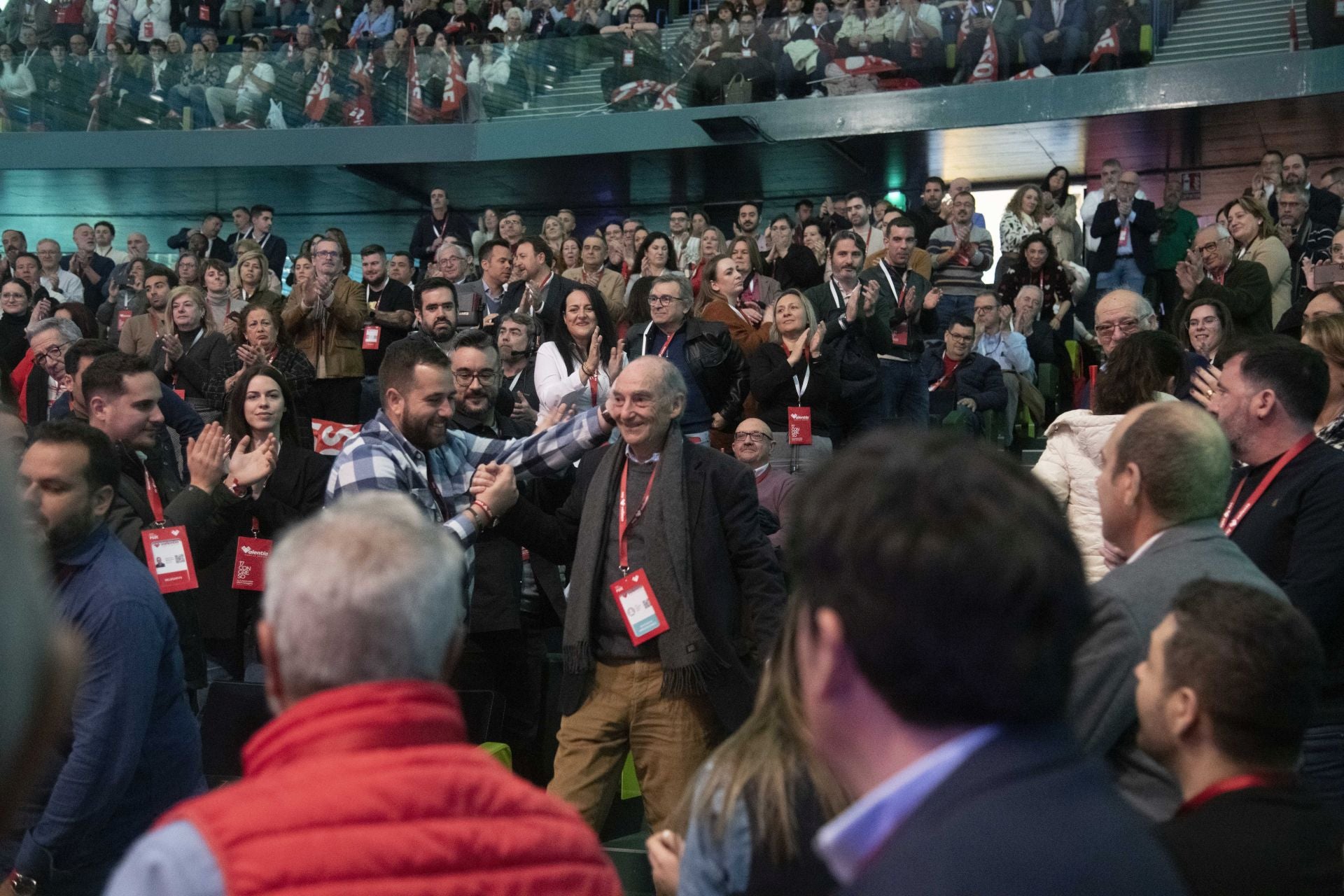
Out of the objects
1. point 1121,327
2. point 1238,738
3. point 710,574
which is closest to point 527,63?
point 1121,327

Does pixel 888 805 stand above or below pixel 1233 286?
below

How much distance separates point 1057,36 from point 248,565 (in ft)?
35.3

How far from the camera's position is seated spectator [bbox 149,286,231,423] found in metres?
7.64

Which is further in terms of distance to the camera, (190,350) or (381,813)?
(190,350)

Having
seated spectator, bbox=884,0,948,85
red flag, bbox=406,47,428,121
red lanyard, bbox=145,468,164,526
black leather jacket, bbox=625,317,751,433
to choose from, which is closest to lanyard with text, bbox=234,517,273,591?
red lanyard, bbox=145,468,164,526

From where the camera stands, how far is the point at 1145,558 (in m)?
2.50

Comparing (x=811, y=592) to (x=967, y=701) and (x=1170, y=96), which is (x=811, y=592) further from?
(x=1170, y=96)

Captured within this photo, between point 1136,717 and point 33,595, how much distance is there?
1.99 metres

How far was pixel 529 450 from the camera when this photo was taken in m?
4.39

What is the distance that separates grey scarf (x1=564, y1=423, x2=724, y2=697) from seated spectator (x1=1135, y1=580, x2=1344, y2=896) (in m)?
2.09

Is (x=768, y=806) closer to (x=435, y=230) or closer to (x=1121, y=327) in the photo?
(x=1121, y=327)

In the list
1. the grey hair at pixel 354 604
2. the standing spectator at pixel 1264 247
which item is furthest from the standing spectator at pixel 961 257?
the grey hair at pixel 354 604

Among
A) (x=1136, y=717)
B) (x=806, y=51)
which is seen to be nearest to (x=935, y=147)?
(x=806, y=51)

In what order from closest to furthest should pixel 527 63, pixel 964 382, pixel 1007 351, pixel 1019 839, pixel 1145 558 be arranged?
pixel 1019 839, pixel 1145 558, pixel 964 382, pixel 1007 351, pixel 527 63
